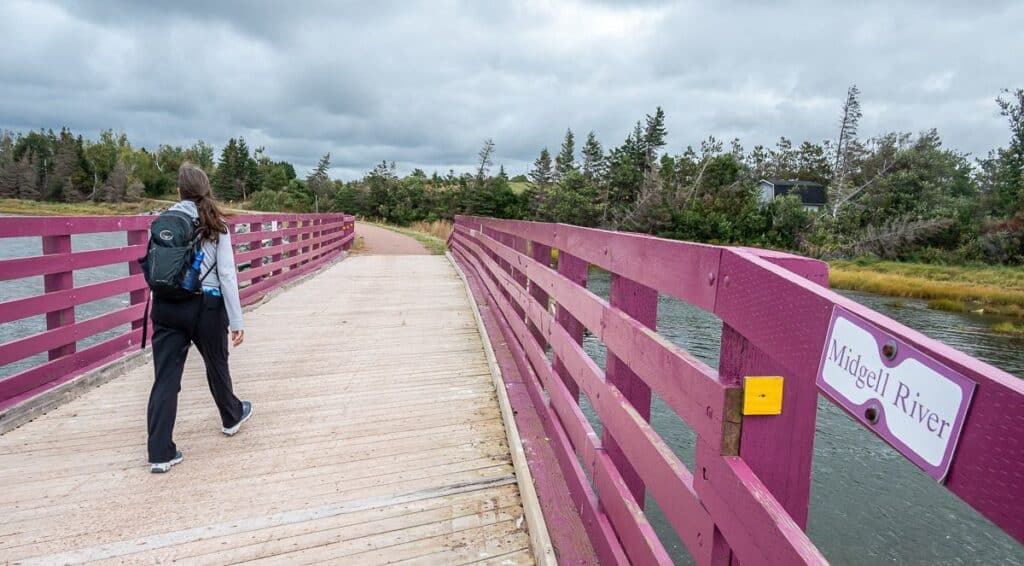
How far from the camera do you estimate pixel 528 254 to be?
470 centimetres

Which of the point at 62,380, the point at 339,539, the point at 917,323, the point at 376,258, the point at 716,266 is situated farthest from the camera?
the point at 917,323

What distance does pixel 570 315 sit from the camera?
3.34m

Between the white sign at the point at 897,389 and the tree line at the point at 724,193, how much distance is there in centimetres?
4472

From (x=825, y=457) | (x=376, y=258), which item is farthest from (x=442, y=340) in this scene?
(x=376, y=258)

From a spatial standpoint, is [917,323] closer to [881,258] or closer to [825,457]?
[825,457]

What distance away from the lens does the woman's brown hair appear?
3.37 meters

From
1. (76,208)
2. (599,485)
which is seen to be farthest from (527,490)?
(76,208)

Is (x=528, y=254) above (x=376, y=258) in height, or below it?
above

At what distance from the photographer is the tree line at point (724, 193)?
41062 mm

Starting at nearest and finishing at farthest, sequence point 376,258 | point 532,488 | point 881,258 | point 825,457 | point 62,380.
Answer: point 532,488 → point 62,380 → point 825,457 → point 376,258 → point 881,258

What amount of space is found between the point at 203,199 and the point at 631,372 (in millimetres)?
2564

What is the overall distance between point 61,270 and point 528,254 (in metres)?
3.39

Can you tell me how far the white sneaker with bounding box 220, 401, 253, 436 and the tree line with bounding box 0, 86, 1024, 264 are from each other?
4272 centimetres

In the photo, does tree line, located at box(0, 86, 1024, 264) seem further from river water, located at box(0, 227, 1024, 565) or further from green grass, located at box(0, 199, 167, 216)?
river water, located at box(0, 227, 1024, 565)
